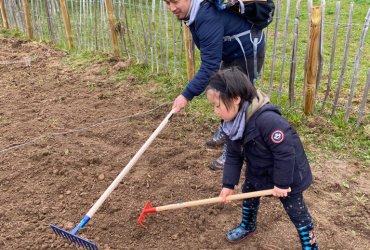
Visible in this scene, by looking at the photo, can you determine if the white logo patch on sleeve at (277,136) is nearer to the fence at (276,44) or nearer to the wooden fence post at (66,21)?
the fence at (276,44)

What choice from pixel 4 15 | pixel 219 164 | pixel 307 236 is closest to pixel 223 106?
pixel 307 236

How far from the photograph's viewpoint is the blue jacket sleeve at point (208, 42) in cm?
272

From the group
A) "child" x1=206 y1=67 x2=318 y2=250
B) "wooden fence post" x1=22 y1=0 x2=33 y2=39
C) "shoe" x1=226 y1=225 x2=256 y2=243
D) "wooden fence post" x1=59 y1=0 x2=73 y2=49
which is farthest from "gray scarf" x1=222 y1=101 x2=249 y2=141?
"wooden fence post" x1=22 y1=0 x2=33 y2=39

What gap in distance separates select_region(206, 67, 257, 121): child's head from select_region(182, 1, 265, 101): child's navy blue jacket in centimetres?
79

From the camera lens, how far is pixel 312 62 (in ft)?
13.3

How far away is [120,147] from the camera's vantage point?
13.1 ft

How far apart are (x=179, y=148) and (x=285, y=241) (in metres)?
1.51

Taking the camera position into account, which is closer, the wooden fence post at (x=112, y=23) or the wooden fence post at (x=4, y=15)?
the wooden fence post at (x=112, y=23)

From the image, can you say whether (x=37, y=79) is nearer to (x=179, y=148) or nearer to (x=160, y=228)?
(x=179, y=148)

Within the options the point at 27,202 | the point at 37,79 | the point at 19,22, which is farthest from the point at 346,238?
→ the point at 19,22

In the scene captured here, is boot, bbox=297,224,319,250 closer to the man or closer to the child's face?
the child's face

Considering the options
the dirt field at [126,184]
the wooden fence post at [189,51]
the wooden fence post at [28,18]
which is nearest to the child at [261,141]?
the dirt field at [126,184]

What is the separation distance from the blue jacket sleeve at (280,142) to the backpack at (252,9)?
3.67ft

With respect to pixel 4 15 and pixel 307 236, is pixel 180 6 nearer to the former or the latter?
pixel 307 236
